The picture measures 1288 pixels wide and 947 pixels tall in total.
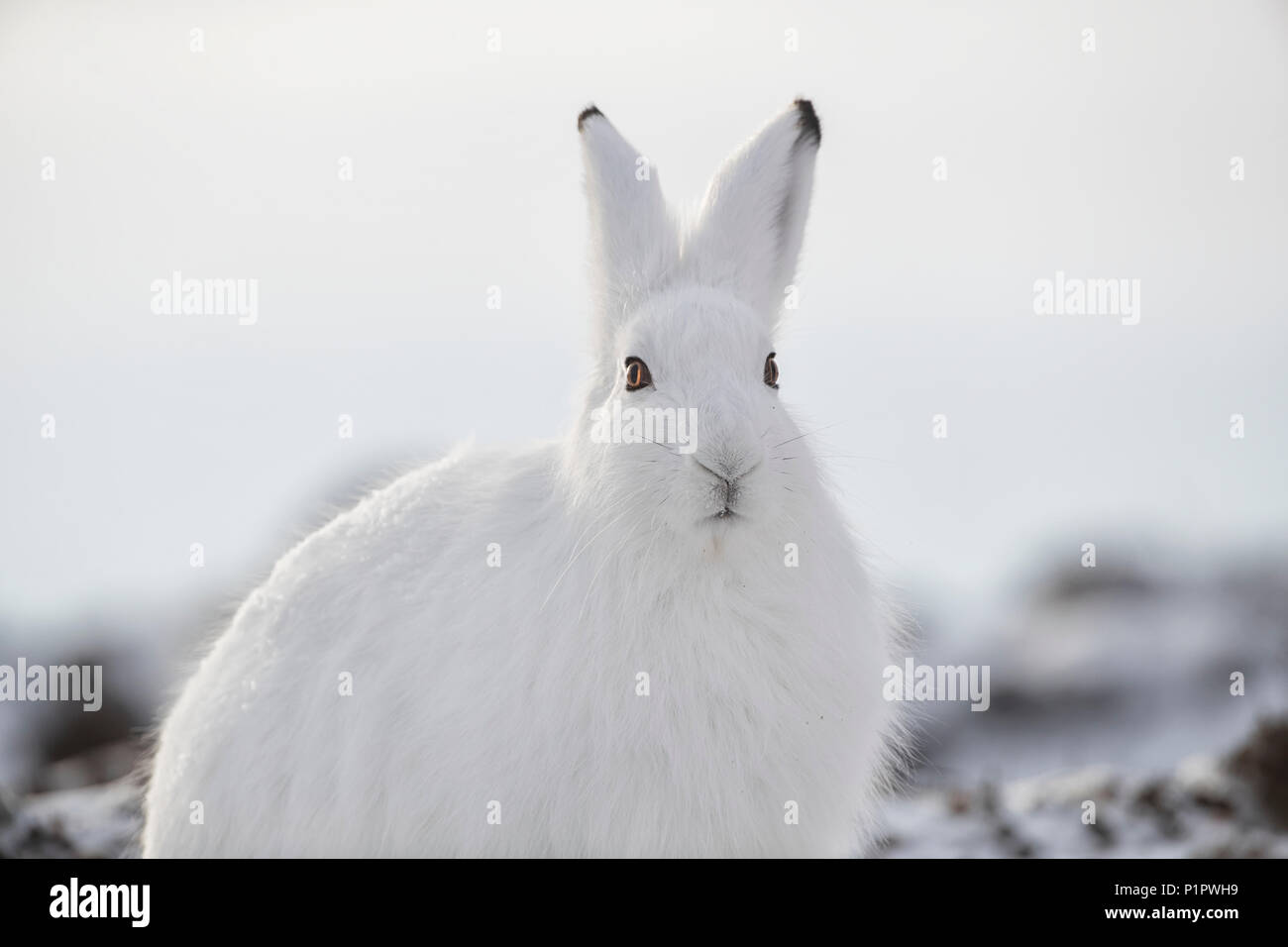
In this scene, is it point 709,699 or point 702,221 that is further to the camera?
point 702,221

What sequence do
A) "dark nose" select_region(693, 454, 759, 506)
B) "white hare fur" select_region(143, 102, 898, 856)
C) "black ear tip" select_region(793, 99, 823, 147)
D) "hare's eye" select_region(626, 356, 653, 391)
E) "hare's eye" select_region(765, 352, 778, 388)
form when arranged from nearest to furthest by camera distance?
"dark nose" select_region(693, 454, 759, 506) < "white hare fur" select_region(143, 102, 898, 856) < "hare's eye" select_region(626, 356, 653, 391) < "hare's eye" select_region(765, 352, 778, 388) < "black ear tip" select_region(793, 99, 823, 147)

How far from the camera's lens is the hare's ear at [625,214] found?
4.79m

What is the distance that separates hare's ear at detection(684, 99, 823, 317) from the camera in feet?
15.9

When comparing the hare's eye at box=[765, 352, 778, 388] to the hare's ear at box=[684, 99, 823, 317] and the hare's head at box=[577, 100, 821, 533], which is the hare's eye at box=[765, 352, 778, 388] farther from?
the hare's ear at box=[684, 99, 823, 317]

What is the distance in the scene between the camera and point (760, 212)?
4902mm

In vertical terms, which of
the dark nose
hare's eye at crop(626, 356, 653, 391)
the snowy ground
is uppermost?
hare's eye at crop(626, 356, 653, 391)

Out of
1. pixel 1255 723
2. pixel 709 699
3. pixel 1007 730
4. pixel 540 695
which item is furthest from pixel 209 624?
pixel 1007 730

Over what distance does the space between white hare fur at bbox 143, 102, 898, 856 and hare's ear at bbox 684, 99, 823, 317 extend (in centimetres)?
1

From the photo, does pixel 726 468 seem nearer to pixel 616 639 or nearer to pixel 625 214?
pixel 616 639

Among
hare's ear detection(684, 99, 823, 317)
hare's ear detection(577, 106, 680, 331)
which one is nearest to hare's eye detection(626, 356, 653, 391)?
hare's ear detection(577, 106, 680, 331)

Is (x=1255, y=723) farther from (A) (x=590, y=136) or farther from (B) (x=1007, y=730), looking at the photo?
(A) (x=590, y=136)

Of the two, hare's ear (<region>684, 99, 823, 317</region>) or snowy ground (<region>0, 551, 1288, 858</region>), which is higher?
hare's ear (<region>684, 99, 823, 317</region>)
